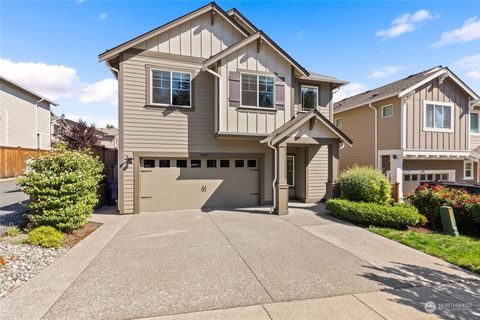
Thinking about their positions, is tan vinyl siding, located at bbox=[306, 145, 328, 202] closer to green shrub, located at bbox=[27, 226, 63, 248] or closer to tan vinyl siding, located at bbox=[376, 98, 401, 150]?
tan vinyl siding, located at bbox=[376, 98, 401, 150]

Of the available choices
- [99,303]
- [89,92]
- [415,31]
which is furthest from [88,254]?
[89,92]

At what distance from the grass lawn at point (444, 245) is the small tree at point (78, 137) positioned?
443 inches

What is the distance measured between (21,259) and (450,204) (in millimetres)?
11263

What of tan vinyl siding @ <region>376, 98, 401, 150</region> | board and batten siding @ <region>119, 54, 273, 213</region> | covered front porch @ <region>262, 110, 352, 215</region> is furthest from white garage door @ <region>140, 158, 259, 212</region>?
tan vinyl siding @ <region>376, 98, 401, 150</region>

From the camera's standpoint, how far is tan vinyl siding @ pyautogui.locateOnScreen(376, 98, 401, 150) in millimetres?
13625

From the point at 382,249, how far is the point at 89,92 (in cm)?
4910

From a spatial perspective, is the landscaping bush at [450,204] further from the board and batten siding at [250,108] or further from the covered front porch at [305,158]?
the board and batten siding at [250,108]

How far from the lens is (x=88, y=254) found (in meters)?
5.48

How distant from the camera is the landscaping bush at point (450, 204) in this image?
24.8 ft

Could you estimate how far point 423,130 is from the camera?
13812mm

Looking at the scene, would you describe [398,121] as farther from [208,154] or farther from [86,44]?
[86,44]

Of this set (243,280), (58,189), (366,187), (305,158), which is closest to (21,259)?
(58,189)

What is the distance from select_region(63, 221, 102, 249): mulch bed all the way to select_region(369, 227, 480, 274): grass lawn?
321 inches

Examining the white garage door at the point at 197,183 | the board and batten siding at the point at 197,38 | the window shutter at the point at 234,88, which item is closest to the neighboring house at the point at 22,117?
the white garage door at the point at 197,183
